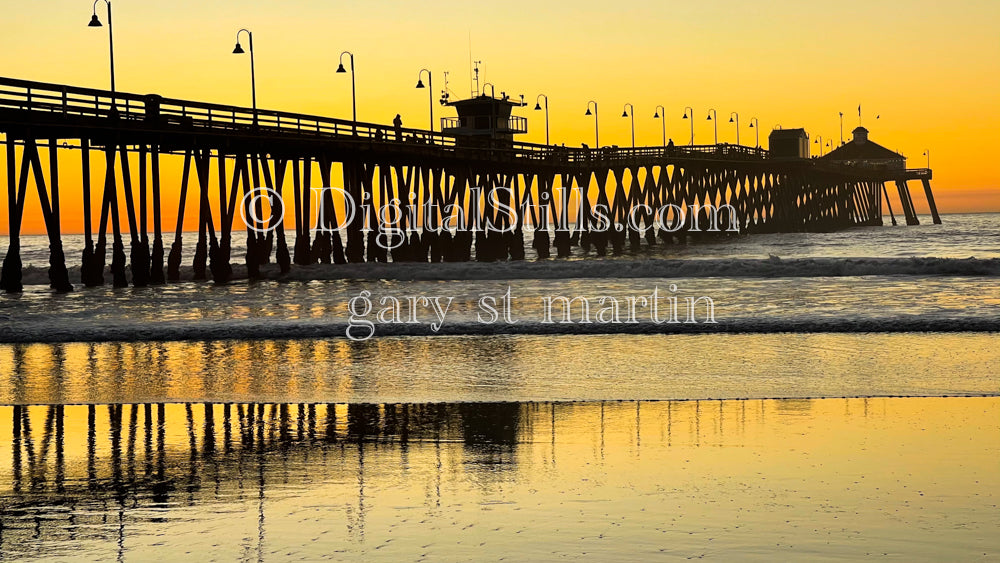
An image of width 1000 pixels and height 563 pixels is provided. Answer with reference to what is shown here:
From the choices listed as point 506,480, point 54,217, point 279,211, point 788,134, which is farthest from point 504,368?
point 788,134

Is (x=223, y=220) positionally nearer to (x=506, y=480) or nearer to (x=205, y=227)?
(x=205, y=227)

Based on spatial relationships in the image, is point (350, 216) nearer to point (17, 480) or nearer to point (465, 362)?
point (465, 362)

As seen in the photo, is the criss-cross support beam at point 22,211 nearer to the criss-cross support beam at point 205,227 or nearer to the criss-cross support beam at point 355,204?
the criss-cross support beam at point 205,227

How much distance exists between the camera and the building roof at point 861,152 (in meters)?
125

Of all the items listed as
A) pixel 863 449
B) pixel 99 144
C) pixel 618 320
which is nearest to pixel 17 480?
pixel 863 449

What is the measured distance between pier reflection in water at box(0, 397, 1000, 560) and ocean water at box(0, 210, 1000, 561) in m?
0.02

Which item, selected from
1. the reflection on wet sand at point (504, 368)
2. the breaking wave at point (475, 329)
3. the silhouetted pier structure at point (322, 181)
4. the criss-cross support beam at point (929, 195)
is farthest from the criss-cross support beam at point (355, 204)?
the criss-cross support beam at point (929, 195)

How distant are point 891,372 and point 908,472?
4.80 metres

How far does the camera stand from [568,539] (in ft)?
18.2

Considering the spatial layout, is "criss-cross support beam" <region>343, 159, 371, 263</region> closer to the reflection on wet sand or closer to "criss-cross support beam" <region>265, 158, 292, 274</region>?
"criss-cross support beam" <region>265, 158, 292, 274</region>

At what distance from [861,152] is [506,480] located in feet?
416

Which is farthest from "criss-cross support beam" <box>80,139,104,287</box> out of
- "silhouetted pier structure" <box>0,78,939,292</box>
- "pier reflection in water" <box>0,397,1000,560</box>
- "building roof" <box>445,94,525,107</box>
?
"building roof" <box>445,94,525,107</box>

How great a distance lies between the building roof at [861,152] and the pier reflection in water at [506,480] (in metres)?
122

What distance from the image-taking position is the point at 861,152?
414 ft
